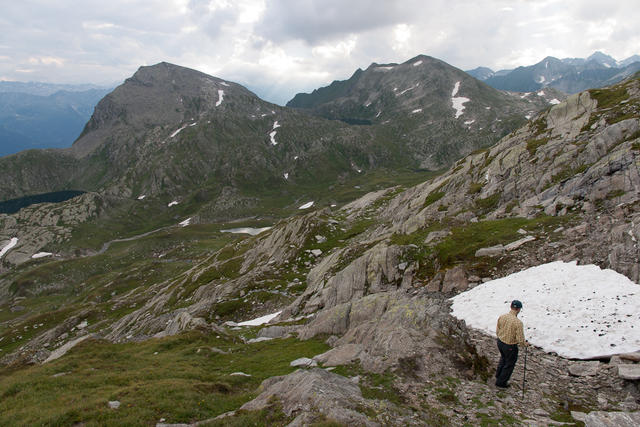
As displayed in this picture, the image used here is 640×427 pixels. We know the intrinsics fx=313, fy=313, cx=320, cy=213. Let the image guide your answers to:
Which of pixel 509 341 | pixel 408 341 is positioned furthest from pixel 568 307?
pixel 408 341

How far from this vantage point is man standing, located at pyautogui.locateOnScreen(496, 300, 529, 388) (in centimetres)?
1573

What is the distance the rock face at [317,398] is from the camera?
509 inches

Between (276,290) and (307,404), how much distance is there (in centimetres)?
5043

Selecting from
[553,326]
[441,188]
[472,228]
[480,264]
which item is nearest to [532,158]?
[441,188]

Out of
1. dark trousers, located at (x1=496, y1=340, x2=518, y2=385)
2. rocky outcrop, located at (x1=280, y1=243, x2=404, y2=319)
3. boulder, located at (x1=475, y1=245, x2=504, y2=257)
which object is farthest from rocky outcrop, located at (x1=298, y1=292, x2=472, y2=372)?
rocky outcrop, located at (x1=280, y1=243, x2=404, y2=319)

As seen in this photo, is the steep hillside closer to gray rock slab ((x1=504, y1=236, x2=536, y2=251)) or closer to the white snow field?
gray rock slab ((x1=504, y1=236, x2=536, y2=251))

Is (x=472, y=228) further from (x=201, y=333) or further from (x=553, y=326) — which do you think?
(x=201, y=333)

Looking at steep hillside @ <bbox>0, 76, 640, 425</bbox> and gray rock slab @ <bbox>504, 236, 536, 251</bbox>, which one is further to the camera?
gray rock slab @ <bbox>504, 236, 536, 251</bbox>

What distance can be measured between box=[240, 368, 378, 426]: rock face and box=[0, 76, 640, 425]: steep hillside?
8cm

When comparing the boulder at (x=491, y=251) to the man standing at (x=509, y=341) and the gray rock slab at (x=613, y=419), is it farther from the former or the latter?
the gray rock slab at (x=613, y=419)

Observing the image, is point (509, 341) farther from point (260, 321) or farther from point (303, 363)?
point (260, 321)

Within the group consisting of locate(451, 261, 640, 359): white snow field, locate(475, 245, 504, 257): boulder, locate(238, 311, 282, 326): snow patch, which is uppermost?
locate(475, 245, 504, 257): boulder

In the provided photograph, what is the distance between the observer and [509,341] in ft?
51.7

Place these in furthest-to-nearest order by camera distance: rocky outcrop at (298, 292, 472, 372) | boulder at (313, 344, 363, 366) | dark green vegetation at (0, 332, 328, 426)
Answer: boulder at (313, 344, 363, 366) < rocky outcrop at (298, 292, 472, 372) < dark green vegetation at (0, 332, 328, 426)
